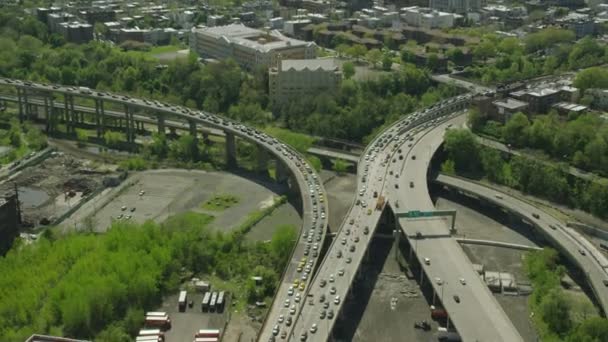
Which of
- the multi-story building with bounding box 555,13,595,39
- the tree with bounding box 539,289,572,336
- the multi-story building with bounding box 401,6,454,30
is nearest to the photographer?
the tree with bounding box 539,289,572,336

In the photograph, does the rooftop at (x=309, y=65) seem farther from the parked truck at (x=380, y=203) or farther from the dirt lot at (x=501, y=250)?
the parked truck at (x=380, y=203)

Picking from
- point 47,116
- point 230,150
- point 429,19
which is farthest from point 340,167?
point 429,19

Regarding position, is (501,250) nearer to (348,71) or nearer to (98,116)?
(348,71)

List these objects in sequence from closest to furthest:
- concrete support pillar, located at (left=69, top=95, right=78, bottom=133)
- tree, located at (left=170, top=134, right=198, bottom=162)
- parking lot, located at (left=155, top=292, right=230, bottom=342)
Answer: parking lot, located at (left=155, top=292, right=230, bottom=342), tree, located at (left=170, top=134, right=198, bottom=162), concrete support pillar, located at (left=69, top=95, right=78, bottom=133)

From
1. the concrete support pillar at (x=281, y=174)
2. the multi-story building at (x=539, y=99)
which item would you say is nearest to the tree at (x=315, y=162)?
the concrete support pillar at (x=281, y=174)

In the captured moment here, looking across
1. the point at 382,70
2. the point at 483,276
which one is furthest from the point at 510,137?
the point at 382,70

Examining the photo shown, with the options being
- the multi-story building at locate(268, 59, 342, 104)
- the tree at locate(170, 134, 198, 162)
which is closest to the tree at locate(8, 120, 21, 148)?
the tree at locate(170, 134, 198, 162)

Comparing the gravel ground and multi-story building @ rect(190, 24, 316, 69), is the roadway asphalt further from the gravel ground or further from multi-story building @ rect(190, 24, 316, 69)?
multi-story building @ rect(190, 24, 316, 69)
